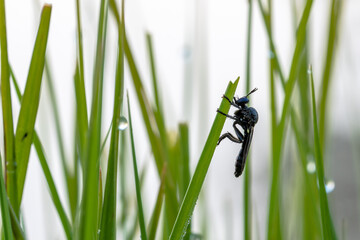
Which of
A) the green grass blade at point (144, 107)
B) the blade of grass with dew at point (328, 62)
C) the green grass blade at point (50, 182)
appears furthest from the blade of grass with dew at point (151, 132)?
the blade of grass with dew at point (328, 62)

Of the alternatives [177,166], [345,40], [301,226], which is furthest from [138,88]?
[345,40]

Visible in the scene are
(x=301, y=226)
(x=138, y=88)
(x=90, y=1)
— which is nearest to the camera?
(x=138, y=88)

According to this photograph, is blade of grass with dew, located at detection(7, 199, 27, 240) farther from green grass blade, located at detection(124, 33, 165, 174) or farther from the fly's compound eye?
the fly's compound eye

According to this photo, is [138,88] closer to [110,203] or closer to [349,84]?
[110,203]

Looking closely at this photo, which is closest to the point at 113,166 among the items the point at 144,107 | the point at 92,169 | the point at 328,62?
the point at 92,169

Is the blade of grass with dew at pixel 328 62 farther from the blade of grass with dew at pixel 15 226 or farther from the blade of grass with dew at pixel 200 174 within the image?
the blade of grass with dew at pixel 15 226
